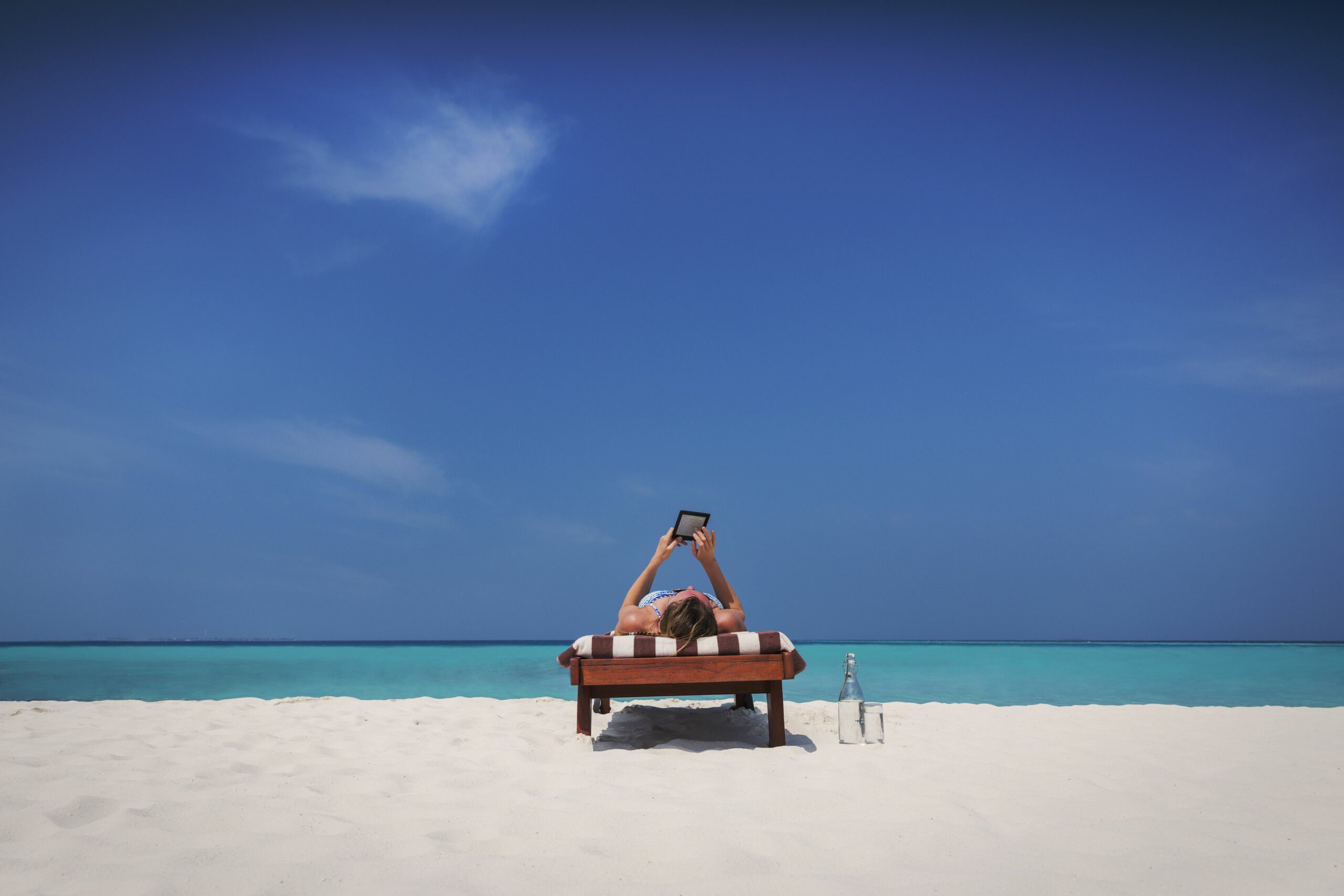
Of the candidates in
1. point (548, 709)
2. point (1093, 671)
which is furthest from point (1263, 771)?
point (1093, 671)

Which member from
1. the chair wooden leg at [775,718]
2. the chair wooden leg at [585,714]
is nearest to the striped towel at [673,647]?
the chair wooden leg at [775,718]

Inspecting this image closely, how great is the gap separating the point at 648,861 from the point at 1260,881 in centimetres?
184

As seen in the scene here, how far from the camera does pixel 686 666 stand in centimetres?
456

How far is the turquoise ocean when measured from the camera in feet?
35.7

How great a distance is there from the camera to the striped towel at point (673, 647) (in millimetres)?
4551

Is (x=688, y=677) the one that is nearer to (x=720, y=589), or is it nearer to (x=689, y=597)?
(x=689, y=597)

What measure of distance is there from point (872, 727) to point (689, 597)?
142 cm

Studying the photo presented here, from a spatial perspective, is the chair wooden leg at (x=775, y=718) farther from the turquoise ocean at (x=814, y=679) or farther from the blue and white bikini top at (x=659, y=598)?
the turquoise ocean at (x=814, y=679)

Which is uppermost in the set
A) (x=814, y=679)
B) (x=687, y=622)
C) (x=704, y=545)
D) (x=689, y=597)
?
(x=704, y=545)

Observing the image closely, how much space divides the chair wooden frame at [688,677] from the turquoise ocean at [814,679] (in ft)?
17.5

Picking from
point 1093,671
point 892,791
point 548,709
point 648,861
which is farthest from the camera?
point 1093,671

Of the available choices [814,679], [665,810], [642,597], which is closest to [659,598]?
[642,597]

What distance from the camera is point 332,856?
8.08 feet

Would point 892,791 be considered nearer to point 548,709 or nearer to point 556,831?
point 556,831
